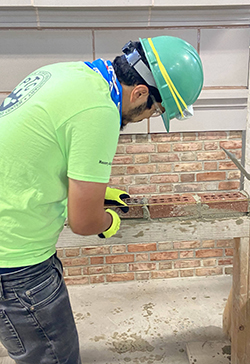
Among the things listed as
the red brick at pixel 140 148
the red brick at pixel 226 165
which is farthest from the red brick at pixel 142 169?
the red brick at pixel 226 165

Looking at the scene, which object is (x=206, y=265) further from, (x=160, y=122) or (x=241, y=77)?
(x=241, y=77)

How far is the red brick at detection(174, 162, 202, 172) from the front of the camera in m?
2.57

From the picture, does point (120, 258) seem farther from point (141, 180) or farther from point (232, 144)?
point (232, 144)

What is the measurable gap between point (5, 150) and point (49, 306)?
53 centimetres

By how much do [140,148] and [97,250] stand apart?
36.0 inches

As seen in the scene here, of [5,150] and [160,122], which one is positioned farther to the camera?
[160,122]

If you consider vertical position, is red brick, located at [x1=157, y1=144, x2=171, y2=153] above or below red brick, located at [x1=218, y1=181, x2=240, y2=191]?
above

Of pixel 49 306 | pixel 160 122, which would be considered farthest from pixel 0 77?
pixel 49 306

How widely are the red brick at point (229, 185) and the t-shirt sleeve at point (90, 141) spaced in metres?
1.91

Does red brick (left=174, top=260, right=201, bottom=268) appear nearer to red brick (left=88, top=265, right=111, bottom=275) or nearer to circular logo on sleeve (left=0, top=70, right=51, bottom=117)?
red brick (left=88, top=265, right=111, bottom=275)

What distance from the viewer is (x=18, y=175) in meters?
0.92

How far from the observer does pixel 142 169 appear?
2561 mm

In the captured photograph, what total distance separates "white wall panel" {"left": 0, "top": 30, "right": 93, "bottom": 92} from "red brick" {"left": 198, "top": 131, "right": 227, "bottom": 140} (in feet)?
3.35

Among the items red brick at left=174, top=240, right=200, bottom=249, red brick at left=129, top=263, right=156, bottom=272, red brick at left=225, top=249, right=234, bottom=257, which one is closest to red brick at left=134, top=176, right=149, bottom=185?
red brick at left=174, top=240, right=200, bottom=249
